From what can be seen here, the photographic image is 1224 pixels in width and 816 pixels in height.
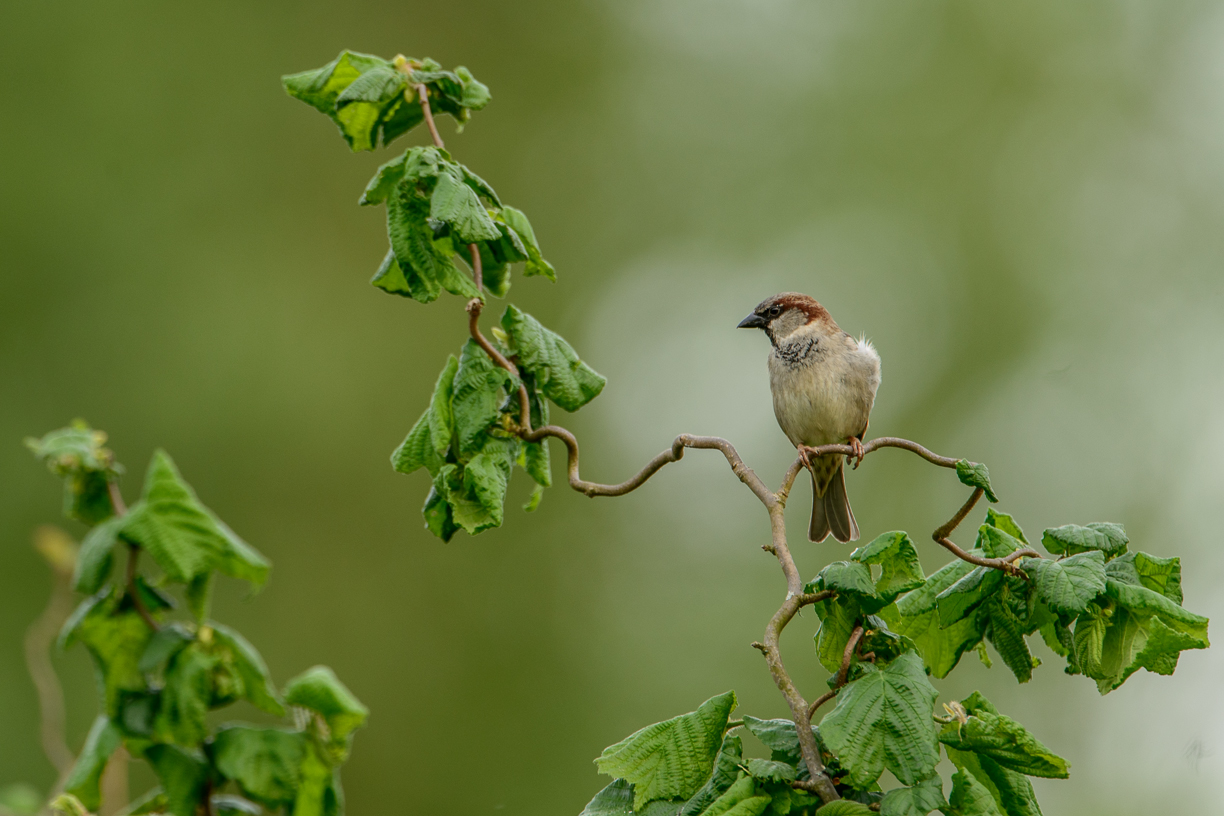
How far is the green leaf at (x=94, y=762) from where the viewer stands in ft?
4.46

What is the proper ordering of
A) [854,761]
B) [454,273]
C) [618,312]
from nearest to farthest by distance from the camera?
[854,761] < [454,273] < [618,312]

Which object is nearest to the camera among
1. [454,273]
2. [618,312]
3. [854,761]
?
[854,761]

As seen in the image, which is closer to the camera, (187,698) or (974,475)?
(187,698)

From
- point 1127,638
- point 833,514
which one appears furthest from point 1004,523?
point 833,514

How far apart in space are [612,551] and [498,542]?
1831 mm

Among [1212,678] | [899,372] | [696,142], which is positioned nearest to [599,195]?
[696,142]

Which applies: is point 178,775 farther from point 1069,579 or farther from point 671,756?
point 1069,579

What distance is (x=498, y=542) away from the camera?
12.3 meters

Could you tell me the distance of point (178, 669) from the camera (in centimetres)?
132

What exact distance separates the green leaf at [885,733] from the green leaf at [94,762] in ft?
3.10

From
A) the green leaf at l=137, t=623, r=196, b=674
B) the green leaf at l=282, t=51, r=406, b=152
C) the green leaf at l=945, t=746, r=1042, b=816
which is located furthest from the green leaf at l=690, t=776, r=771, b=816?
the green leaf at l=282, t=51, r=406, b=152

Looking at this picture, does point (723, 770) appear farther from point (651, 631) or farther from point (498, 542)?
point (651, 631)

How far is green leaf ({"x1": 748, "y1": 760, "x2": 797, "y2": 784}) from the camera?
5.20 ft

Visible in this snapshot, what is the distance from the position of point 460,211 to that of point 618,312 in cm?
1267
